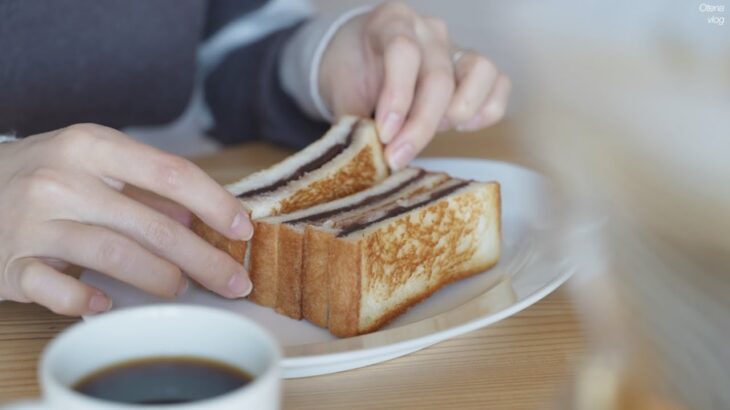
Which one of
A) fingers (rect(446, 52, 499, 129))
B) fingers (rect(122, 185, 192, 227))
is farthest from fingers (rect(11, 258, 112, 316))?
fingers (rect(446, 52, 499, 129))

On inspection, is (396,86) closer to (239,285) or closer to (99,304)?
(239,285)

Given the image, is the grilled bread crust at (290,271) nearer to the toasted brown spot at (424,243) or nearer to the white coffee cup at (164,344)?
the toasted brown spot at (424,243)

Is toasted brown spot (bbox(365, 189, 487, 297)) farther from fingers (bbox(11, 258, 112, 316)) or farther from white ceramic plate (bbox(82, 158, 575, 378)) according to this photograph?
fingers (bbox(11, 258, 112, 316))

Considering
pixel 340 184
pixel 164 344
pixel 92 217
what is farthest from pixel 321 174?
pixel 164 344

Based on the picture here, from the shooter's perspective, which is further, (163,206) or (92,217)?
(163,206)

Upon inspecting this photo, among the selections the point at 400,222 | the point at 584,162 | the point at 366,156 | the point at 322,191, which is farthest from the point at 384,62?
the point at 584,162

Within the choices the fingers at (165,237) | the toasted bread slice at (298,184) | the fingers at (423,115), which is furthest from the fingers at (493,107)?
the fingers at (165,237)

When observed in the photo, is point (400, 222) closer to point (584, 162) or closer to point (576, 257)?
point (576, 257)
